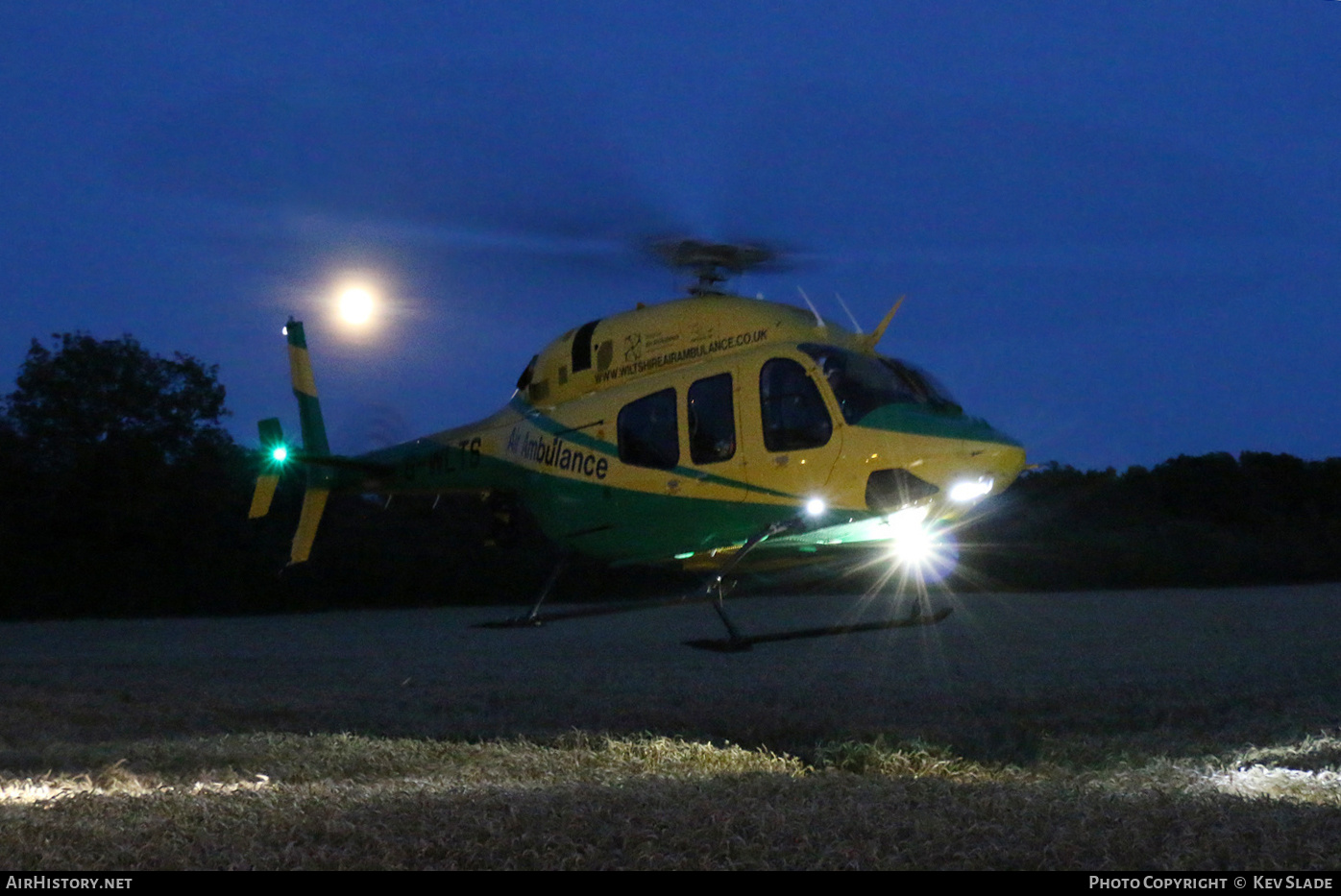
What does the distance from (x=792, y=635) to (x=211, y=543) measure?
14870mm

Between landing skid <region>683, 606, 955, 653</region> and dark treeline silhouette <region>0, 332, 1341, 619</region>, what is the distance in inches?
391

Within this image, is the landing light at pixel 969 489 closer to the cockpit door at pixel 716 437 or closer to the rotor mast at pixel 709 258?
the cockpit door at pixel 716 437

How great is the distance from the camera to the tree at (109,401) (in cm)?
2131

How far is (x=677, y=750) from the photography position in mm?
5785

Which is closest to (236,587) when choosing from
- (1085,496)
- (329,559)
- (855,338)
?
(329,559)

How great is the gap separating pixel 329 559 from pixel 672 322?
13.2m

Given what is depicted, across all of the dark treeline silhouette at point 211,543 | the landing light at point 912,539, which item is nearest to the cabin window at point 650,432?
the landing light at point 912,539

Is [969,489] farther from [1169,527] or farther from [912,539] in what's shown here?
[1169,527]

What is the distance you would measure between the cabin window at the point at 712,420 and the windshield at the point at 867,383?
0.57 m

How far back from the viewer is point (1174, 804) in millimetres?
3883

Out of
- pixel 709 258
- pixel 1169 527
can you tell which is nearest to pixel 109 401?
pixel 709 258
